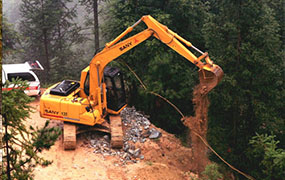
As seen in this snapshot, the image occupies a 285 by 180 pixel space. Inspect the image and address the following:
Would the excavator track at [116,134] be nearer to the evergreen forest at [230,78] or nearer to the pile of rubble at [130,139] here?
the pile of rubble at [130,139]

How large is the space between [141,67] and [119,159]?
8.96 metres

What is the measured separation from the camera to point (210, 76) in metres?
10.6

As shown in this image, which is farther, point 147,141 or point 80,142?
point 147,141

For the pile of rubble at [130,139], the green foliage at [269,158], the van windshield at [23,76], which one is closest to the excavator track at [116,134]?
the pile of rubble at [130,139]

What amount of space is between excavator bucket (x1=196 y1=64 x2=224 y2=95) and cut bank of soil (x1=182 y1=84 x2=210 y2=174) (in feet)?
3.27

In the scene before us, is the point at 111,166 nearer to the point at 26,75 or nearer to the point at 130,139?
the point at 130,139

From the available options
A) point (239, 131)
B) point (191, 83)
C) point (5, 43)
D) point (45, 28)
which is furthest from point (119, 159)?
point (45, 28)

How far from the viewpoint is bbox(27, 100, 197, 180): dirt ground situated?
11296 mm

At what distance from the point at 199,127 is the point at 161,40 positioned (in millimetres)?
3947

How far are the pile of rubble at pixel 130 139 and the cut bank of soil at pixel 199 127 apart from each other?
6.22ft

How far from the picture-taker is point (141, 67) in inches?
803

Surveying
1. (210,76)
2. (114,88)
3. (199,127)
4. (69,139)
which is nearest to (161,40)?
(210,76)

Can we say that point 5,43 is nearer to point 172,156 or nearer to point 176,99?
point 176,99

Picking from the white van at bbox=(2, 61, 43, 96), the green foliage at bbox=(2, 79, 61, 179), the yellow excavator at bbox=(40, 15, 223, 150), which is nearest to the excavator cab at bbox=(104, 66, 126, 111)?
the yellow excavator at bbox=(40, 15, 223, 150)
